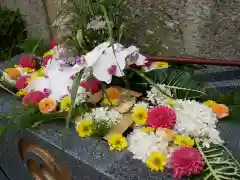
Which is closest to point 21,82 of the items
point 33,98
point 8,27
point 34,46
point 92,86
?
point 33,98

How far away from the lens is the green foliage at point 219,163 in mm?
1023

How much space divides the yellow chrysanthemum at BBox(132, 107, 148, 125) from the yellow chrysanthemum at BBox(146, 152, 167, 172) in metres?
0.19

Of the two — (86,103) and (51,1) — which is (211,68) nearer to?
(86,103)

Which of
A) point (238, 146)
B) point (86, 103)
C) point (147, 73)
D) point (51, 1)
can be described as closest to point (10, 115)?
point (86, 103)

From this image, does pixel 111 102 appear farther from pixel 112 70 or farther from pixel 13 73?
pixel 13 73

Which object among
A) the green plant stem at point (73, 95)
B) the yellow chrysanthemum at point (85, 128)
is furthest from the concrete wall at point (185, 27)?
the yellow chrysanthemum at point (85, 128)

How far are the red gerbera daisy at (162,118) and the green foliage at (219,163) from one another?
128 mm

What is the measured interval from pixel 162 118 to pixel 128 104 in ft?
0.66

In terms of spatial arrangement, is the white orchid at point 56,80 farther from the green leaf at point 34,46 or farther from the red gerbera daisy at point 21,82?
the green leaf at point 34,46

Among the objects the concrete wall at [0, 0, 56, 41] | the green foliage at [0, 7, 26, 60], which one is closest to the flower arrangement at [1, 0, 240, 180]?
the concrete wall at [0, 0, 56, 41]

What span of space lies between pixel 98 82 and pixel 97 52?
159mm

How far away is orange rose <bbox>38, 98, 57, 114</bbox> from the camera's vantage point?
54.3 inches

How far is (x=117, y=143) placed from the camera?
3.89ft

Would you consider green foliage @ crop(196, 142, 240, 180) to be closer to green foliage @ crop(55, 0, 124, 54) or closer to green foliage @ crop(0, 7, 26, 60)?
green foliage @ crop(55, 0, 124, 54)
